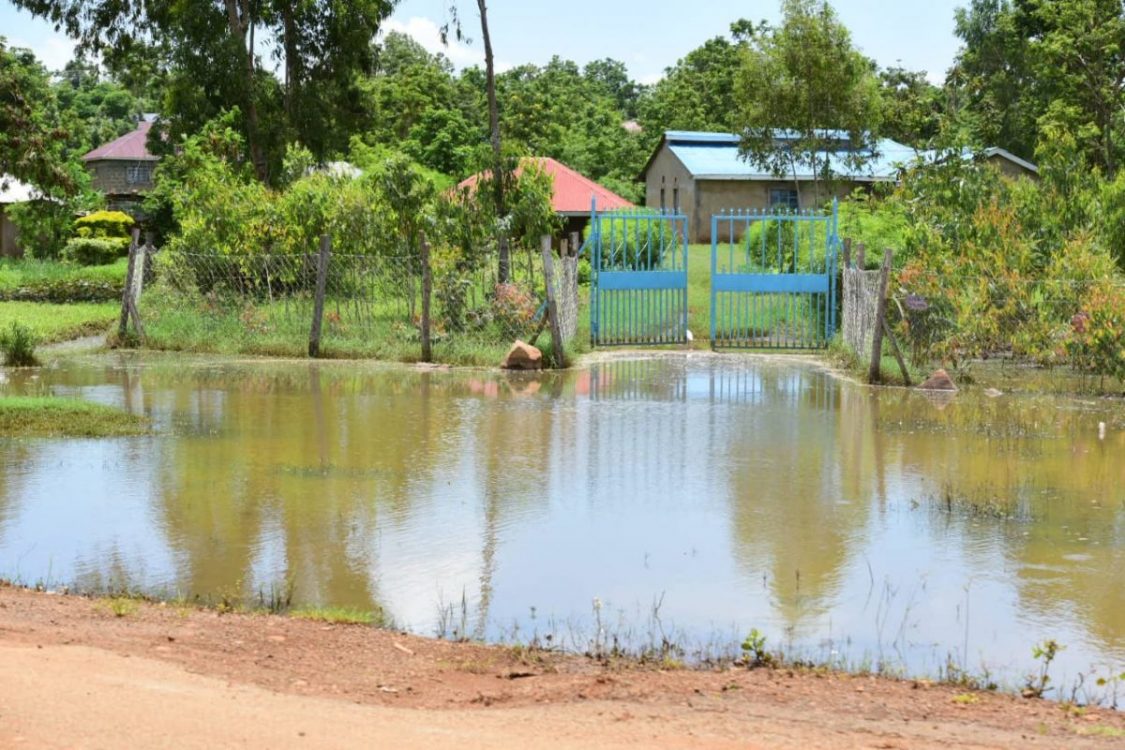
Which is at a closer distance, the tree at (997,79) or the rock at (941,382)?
the rock at (941,382)

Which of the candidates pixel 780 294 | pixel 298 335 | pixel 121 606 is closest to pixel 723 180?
pixel 780 294

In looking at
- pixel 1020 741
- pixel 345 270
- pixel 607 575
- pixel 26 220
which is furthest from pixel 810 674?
pixel 26 220

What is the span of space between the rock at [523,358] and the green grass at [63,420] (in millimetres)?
5663

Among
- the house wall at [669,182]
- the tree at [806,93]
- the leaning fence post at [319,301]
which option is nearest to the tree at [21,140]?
the leaning fence post at [319,301]

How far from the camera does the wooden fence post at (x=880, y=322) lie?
16531mm

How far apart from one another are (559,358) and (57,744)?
13699mm

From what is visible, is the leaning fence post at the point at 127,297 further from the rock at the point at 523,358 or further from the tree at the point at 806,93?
the tree at the point at 806,93

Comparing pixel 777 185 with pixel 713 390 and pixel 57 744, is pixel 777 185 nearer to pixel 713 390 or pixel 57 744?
pixel 713 390

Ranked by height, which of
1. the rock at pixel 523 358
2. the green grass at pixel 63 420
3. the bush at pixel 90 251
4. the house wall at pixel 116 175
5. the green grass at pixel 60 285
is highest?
the house wall at pixel 116 175

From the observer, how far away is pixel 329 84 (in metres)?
37.7

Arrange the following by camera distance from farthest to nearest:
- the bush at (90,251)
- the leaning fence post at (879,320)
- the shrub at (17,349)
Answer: the bush at (90,251) → the shrub at (17,349) → the leaning fence post at (879,320)

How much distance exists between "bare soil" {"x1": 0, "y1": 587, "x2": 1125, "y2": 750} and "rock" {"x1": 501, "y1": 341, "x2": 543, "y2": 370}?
11230 millimetres

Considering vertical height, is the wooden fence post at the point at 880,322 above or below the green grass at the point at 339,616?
above

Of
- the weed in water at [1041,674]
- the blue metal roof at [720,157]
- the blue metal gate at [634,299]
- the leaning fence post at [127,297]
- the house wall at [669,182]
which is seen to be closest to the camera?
the weed in water at [1041,674]
